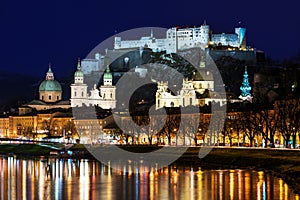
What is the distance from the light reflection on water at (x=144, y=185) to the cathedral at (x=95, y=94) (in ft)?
330

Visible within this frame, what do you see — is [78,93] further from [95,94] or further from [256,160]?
[256,160]

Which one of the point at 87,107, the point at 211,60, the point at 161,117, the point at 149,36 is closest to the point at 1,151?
the point at 161,117

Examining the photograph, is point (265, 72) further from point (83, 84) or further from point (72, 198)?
point (72, 198)

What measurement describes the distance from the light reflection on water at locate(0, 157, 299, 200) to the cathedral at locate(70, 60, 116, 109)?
10046 cm

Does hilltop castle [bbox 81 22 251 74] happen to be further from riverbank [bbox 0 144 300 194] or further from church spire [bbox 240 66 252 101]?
riverbank [bbox 0 144 300 194]

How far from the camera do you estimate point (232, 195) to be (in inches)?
1784

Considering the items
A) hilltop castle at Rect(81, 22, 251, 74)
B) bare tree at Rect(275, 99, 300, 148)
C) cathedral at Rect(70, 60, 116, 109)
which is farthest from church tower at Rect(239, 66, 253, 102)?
bare tree at Rect(275, 99, 300, 148)

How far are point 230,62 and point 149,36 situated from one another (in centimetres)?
2965

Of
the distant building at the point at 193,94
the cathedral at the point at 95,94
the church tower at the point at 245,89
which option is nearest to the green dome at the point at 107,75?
the cathedral at the point at 95,94

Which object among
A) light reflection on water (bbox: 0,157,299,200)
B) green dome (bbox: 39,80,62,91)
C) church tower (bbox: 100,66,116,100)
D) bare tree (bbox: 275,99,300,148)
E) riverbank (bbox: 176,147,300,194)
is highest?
green dome (bbox: 39,80,62,91)

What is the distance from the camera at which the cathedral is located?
547 feet

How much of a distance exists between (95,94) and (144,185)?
11642 centimetres

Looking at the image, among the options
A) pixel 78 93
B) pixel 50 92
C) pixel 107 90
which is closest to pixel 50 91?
pixel 50 92

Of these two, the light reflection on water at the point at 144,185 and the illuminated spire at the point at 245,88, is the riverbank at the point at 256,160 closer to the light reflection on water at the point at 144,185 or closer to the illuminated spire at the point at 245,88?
the light reflection on water at the point at 144,185
